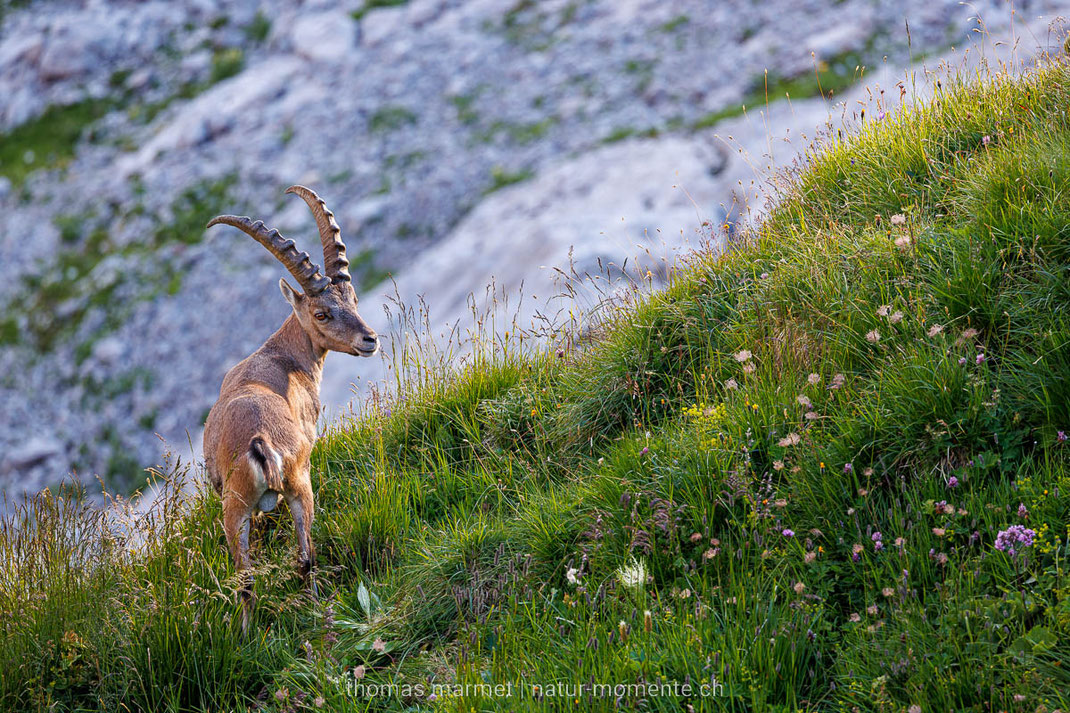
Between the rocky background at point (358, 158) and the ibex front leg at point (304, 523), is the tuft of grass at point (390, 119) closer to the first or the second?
the rocky background at point (358, 158)

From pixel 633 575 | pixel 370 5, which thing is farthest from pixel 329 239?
pixel 370 5

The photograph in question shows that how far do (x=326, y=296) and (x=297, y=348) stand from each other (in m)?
0.49

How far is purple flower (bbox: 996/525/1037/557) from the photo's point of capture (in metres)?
3.37

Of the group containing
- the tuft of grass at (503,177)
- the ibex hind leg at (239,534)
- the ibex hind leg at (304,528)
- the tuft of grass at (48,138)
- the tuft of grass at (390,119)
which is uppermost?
the ibex hind leg at (239,534)

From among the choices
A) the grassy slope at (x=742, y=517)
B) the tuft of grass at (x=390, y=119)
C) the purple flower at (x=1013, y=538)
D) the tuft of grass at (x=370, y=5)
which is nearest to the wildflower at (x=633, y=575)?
the grassy slope at (x=742, y=517)

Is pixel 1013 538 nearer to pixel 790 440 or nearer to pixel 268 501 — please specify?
pixel 790 440

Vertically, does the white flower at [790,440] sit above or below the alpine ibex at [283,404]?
above

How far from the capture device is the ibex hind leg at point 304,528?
5.38 meters

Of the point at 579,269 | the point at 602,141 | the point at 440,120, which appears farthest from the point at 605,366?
the point at 440,120

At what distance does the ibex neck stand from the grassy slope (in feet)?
3.72

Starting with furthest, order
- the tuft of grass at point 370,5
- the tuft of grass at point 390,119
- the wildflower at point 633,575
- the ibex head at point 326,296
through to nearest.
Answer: the tuft of grass at point 370,5 → the tuft of grass at point 390,119 → the ibex head at point 326,296 → the wildflower at point 633,575

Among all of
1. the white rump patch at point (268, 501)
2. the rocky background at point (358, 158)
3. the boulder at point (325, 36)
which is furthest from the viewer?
the boulder at point (325, 36)

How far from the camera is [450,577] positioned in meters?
4.88

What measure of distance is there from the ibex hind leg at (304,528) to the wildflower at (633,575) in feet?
6.71
